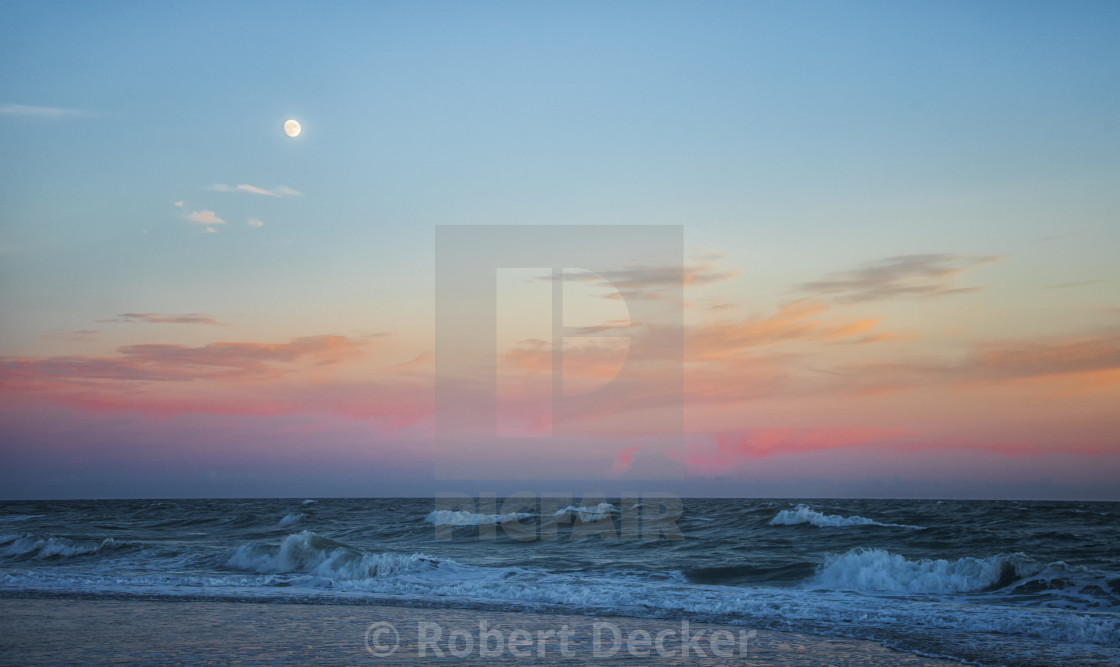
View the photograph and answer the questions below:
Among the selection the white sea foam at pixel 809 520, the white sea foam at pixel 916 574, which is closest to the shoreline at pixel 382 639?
the white sea foam at pixel 916 574

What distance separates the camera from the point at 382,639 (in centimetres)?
1194

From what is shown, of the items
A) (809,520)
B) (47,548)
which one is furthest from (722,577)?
(47,548)

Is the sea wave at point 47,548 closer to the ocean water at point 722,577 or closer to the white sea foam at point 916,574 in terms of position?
the ocean water at point 722,577

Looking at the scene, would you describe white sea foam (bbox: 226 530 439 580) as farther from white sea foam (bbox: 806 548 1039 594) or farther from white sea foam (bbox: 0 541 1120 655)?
white sea foam (bbox: 806 548 1039 594)

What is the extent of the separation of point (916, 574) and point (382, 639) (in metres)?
14.8

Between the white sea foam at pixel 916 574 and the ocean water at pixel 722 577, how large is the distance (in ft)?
0.14

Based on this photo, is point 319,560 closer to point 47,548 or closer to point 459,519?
point 47,548

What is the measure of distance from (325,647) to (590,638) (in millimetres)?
4257

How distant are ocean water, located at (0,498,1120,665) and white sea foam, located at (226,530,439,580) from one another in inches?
2.5

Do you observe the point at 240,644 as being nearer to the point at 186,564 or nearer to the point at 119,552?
the point at 186,564

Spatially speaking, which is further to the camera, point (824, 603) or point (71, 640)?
point (824, 603)

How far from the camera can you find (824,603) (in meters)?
16.0

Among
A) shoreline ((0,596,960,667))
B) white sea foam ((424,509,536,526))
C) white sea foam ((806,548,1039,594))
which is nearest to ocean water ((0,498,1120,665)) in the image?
white sea foam ((806,548,1039,594))

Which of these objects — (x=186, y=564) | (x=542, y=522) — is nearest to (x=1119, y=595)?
(x=186, y=564)
